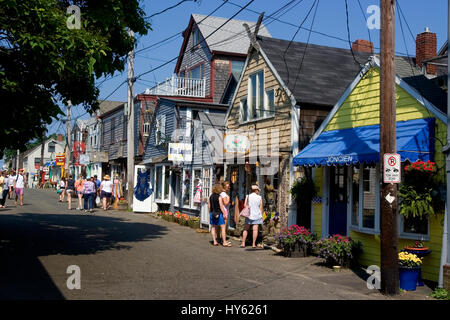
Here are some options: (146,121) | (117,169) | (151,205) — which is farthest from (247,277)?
(117,169)

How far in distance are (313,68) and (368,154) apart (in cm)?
700

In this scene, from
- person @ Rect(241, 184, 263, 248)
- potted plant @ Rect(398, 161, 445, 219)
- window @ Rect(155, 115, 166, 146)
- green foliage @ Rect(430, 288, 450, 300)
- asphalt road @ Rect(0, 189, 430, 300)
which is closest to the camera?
asphalt road @ Rect(0, 189, 430, 300)

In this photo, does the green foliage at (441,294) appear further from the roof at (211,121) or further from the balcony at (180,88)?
the balcony at (180,88)

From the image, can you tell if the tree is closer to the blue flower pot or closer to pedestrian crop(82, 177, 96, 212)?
the blue flower pot

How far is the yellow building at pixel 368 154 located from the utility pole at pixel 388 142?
1.38 metres

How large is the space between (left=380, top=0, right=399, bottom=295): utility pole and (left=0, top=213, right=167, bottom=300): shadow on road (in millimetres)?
5483

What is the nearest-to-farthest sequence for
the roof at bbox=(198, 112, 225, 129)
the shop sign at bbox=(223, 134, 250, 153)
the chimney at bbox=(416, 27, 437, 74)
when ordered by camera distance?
the shop sign at bbox=(223, 134, 250, 153) → the chimney at bbox=(416, 27, 437, 74) → the roof at bbox=(198, 112, 225, 129)

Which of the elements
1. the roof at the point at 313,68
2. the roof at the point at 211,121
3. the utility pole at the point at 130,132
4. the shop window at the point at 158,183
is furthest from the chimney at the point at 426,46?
the utility pole at the point at 130,132

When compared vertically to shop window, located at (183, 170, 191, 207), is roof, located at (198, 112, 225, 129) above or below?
above

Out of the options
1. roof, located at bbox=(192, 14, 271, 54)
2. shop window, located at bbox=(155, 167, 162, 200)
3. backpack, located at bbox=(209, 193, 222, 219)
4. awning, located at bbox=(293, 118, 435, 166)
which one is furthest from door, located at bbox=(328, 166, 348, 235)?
roof, located at bbox=(192, 14, 271, 54)

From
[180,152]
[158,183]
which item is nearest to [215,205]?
[180,152]

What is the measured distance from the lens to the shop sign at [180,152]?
2112 cm

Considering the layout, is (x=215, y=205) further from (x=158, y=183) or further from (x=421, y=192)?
(x=158, y=183)

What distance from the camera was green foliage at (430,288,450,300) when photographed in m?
8.34
